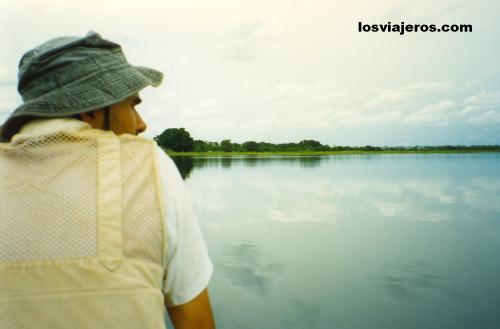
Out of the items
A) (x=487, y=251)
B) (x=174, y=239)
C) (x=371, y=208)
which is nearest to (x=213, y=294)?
(x=174, y=239)

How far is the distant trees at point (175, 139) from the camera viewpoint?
7384 centimetres

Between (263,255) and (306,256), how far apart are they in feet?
3.21

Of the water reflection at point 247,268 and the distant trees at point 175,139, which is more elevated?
the distant trees at point 175,139

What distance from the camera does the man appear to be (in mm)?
791

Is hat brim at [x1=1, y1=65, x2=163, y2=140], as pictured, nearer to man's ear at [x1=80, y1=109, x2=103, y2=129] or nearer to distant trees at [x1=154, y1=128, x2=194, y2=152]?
man's ear at [x1=80, y1=109, x2=103, y2=129]

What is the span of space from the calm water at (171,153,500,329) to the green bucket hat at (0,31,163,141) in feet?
16.8

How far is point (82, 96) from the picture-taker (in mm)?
901

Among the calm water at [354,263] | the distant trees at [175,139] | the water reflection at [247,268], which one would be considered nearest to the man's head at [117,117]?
the calm water at [354,263]

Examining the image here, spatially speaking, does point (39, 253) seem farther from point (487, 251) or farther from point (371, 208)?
point (371, 208)

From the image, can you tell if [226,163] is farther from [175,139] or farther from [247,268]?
[247,268]

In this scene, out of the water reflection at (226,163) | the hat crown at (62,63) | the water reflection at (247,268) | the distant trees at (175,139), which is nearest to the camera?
the hat crown at (62,63)

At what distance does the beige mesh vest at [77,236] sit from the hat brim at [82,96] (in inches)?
2.7

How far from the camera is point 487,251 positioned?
8.96 meters

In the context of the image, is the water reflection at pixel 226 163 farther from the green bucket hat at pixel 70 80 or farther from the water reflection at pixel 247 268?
the green bucket hat at pixel 70 80
